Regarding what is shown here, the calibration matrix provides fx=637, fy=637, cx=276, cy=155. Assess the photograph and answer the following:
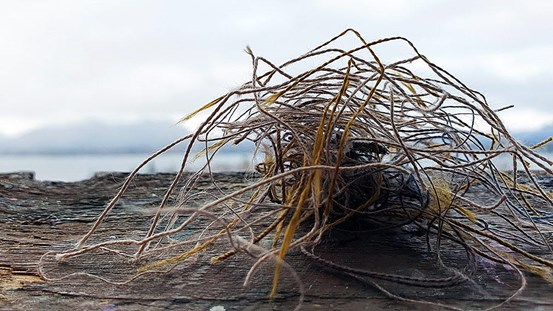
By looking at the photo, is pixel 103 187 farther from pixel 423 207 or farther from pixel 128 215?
pixel 423 207

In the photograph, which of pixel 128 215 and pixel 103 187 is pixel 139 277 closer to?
pixel 128 215

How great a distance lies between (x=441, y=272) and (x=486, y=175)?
16 cm

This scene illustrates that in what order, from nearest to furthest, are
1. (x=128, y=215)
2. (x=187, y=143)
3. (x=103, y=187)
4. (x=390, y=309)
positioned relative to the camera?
1. (x=390, y=309)
2. (x=187, y=143)
3. (x=128, y=215)
4. (x=103, y=187)

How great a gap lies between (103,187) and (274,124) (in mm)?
540

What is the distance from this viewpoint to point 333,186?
0.60 meters

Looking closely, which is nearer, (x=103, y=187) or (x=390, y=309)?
(x=390, y=309)

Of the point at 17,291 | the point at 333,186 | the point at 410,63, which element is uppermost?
the point at 410,63

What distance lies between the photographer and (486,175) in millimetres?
688

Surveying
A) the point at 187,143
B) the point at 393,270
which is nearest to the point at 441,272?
the point at 393,270

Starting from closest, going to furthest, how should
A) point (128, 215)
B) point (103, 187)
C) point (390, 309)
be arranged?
point (390, 309) < point (128, 215) < point (103, 187)

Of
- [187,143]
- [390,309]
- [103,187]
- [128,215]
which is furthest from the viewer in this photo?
[103,187]

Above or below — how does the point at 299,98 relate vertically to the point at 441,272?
above

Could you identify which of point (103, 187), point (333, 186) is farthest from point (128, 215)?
point (333, 186)

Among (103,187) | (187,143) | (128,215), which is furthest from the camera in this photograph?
(103,187)
